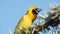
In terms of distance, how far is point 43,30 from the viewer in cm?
147

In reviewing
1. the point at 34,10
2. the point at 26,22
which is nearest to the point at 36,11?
the point at 34,10

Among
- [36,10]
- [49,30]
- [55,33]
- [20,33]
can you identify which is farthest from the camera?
[36,10]

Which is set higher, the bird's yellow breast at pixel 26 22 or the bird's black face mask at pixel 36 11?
the bird's black face mask at pixel 36 11

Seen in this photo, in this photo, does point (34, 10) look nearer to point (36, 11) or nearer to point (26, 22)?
point (36, 11)

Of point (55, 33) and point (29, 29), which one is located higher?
point (29, 29)

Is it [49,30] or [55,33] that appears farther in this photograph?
[49,30]

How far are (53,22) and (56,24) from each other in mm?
30

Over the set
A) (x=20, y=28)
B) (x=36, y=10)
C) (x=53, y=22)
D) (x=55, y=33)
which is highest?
(x=36, y=10)

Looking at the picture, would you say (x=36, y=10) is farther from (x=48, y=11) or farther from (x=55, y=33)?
(x=55, y=33)

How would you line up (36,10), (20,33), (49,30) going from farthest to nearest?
(36,10), (20,33), (49,30)

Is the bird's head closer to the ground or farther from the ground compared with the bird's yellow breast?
farther from the ground

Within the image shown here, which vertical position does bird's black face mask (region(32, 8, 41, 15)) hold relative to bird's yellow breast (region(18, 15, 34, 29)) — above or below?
above

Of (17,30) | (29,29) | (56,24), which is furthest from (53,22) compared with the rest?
(17,30)

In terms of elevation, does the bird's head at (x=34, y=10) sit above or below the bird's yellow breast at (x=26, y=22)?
above
